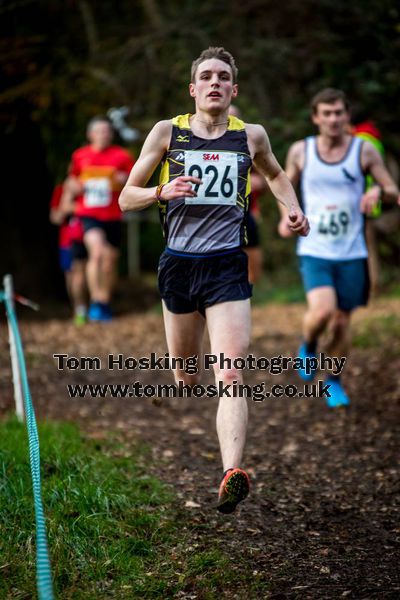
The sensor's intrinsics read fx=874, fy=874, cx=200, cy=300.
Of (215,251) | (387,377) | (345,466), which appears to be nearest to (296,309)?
(387,377)

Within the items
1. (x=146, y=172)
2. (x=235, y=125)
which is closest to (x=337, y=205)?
(x=235, y=125)

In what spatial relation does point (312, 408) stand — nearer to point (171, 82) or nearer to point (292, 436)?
point (292, 436)

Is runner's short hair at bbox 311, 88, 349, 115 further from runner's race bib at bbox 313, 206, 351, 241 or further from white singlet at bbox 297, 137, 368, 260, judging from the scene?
runner's race bib at bbox 313, 206, 351, 241

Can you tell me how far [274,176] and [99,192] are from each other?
19.7 ft

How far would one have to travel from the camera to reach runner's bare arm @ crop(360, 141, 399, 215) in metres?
5.58

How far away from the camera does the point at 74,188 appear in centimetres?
1011

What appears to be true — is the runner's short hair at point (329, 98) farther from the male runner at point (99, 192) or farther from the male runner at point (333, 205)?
the male runner at point (99, 192)

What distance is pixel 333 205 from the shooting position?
5.93 metres

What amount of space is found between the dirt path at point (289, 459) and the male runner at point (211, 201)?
76 centimetres

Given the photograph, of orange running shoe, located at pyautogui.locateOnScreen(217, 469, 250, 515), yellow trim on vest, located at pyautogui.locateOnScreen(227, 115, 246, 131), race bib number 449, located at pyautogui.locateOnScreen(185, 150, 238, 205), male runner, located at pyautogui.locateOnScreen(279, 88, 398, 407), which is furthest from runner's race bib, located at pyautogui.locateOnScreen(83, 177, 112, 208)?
orange running shoe, located at pyautogui.locateOnScreen(217, 469, 250, 515)

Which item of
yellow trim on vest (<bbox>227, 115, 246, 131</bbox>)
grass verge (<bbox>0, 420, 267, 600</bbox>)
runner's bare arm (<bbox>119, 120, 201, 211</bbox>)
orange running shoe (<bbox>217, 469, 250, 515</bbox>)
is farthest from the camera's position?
yellow trim on vest (<bbox>227, 115, 246, 131</bbox>)

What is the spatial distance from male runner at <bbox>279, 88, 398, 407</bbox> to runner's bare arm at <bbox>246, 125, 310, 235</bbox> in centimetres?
170

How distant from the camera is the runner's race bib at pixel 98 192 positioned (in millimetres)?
9930

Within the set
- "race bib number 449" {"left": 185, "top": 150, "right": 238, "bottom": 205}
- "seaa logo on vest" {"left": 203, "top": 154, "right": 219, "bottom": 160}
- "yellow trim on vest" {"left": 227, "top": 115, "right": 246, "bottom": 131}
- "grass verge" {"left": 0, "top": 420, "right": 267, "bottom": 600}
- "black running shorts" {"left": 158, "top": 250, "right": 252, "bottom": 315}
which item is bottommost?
"grass verge" {"left": 0, "top": 420, "right": 267, "bottom": 600}
